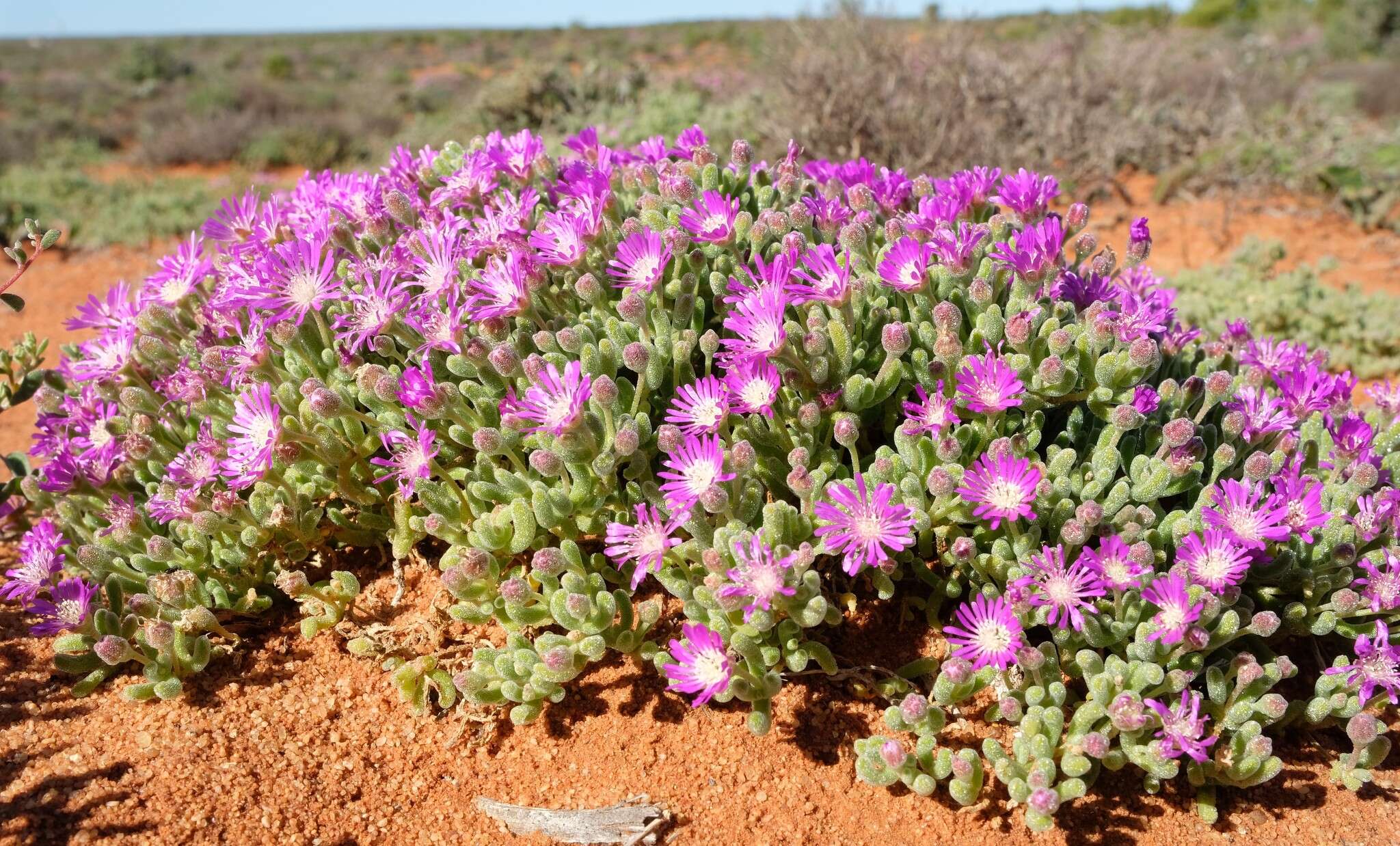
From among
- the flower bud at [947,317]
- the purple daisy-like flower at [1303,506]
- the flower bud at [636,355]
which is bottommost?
the purple daisy-like flower at [1303,506]

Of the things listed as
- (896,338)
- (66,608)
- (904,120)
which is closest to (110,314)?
(66,608)

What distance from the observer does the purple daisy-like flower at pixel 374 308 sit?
2.09 meters

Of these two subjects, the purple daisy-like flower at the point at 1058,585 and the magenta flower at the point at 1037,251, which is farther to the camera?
the magenta flower at the point at 1037,251

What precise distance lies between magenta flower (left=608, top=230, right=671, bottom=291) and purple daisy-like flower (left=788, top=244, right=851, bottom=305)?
0.30 meters

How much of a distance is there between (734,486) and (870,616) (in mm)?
526

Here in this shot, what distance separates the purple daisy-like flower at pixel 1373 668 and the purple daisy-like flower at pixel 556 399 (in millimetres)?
1548

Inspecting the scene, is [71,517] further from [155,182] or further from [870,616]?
[155,182]

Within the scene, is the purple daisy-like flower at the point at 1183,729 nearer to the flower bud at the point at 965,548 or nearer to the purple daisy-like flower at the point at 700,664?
the flower bud at the point at 965,548

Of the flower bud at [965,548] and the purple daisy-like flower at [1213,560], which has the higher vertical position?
the flower bud at [965,548]

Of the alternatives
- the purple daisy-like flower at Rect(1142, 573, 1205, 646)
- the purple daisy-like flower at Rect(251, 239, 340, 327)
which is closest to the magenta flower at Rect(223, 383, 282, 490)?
the purple daisy-like flower at Rect(251, 239, 340, 327)

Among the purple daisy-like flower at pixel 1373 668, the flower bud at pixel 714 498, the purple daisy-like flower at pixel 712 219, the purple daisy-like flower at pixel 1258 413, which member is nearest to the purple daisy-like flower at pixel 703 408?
the flower bud at pixel 714 498

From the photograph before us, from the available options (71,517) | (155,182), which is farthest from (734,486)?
(155,182)

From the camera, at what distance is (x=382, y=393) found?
198cm

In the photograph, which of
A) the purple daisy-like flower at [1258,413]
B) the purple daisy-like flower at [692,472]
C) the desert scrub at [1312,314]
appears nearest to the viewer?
the purple daisy-like flower at [692,472]
